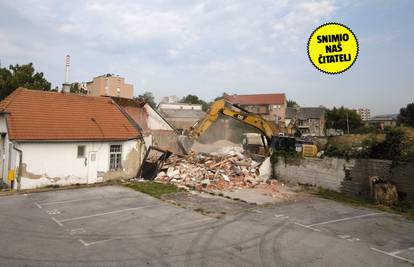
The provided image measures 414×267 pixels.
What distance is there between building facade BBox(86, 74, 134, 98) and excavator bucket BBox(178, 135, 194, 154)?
1652 inches

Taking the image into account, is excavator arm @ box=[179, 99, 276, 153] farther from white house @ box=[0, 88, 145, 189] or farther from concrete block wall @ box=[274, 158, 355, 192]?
white house @ box=[0, 88, 145, 189]

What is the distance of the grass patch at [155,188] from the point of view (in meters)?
18.1

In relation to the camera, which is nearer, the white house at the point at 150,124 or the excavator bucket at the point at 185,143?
the white house at the point at 150,124

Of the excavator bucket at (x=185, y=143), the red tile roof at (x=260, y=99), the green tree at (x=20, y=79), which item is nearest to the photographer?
the excavator bucket at (x=185, y=143)

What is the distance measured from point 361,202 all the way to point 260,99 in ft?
219

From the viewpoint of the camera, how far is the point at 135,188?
1928 cm

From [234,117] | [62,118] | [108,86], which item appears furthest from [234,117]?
[108,86]

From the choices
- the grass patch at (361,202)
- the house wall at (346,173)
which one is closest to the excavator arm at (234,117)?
the house wall at (346,173)

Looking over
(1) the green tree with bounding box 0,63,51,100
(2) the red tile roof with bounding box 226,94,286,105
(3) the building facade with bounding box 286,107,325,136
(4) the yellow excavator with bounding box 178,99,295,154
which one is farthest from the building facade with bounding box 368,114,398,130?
(1) the green tree with bounding box 0,63,51,100

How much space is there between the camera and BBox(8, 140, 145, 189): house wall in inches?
715

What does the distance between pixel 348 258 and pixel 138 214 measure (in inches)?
320

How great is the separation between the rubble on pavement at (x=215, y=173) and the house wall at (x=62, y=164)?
283cm

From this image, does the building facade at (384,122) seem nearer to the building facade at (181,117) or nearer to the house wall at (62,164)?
the house wall at (62,164)

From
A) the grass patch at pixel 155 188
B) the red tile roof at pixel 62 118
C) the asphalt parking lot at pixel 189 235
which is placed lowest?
the asphalt parking lot at pixel 189 235
